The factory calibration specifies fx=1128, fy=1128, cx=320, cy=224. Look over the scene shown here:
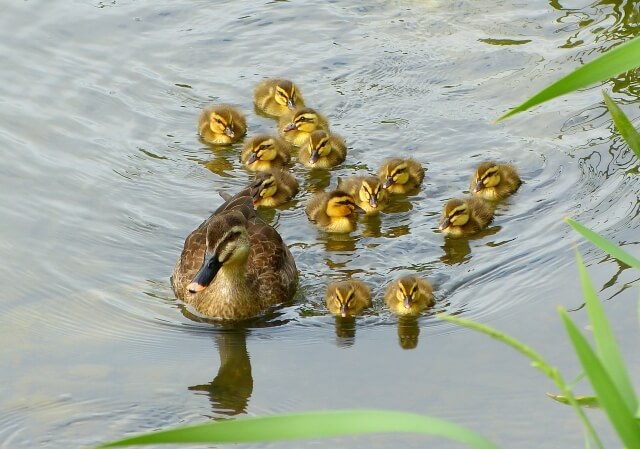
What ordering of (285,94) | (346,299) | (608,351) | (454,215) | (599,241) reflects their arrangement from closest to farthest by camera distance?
(608,351) → (599,241) → (346,299) → (454,215) → (285,94)

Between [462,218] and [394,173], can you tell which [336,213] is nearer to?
[394,173]

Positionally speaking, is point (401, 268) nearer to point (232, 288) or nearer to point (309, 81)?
point (232, 288)

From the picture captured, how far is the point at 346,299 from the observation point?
5203 mm

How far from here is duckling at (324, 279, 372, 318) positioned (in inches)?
205

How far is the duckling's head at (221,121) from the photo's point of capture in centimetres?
706

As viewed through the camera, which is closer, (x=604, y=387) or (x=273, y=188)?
(x=604, y=387)

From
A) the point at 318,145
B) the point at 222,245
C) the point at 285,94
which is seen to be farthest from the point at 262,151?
the point at 222,245

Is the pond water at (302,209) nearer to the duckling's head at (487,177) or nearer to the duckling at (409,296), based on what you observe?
the duckling at (409,296)

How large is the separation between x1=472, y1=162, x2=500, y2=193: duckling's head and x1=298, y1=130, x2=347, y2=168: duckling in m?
0.95

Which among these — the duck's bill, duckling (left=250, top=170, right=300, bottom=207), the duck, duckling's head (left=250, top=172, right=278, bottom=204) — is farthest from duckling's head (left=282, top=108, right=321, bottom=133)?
the duck's bill

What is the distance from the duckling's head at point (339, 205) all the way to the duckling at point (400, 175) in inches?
12.9

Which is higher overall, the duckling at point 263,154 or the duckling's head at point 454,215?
the duckling at point 263,154

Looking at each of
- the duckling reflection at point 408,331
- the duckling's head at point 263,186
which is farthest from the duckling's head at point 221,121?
the duckling reflection at point 408,331

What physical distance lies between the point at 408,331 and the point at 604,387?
3.39 meters
